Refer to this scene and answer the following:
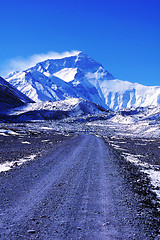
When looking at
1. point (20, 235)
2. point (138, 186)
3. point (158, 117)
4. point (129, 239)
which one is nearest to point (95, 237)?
point (129, 239)

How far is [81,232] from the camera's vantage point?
6.81m

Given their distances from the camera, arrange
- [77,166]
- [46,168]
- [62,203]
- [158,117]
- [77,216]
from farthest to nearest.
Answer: [158,117], [77,166], [46,168], [62,203], [77,216]

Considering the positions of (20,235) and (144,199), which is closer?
(20,235)

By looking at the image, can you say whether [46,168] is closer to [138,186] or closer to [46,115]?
[138,186]

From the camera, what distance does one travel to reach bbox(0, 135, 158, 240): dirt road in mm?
6773

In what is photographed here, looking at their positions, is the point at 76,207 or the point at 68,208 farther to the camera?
the point at 76,207

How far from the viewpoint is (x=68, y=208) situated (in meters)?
8.67

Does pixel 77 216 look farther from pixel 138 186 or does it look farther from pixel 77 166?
pixel 77 166

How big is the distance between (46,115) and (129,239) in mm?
176081

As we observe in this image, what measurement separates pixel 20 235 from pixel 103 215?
3.13 m

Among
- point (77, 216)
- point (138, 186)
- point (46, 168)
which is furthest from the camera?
point (46, 168)

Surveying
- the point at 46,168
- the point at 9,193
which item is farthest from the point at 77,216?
the point at 46,168

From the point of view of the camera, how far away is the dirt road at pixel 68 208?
6773mm

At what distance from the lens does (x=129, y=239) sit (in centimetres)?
650
